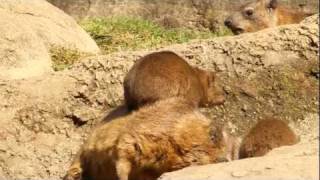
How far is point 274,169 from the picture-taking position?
6.37 meters

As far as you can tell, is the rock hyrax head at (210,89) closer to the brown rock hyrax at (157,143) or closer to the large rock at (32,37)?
the brown rock hyrax at (157,143)

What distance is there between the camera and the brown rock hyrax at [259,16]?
14.7m

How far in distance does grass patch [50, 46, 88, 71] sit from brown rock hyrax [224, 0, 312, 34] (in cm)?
342

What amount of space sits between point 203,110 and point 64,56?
11.7 ft

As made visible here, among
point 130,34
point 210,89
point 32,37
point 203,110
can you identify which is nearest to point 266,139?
point 210,89

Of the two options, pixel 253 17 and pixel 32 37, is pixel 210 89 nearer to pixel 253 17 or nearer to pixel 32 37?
pixel 32 37

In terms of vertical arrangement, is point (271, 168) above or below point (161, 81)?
below

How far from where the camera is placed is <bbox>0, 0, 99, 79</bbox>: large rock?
448 inches

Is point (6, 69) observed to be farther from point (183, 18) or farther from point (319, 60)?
→ point (183, 18)

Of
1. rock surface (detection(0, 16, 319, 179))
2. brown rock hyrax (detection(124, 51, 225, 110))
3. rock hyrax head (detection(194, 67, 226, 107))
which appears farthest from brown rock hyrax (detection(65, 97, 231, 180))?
rock surface (detection(0, 16, 319, 179))

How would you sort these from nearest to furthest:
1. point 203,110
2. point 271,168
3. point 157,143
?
point 271,168 < point 157,143 < point 203,110

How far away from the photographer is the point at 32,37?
1195 cm

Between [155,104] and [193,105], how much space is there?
0.39 meters

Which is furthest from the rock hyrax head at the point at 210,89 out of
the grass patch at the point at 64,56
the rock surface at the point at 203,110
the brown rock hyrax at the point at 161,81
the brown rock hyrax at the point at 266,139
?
the grass patch at the point at 64,56
